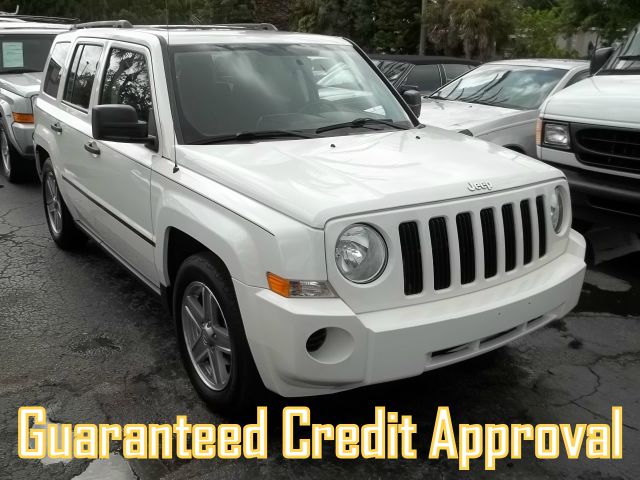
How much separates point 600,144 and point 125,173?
359cm

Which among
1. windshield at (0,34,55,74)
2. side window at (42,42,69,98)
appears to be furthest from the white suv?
windshield at (0,34,55,74)

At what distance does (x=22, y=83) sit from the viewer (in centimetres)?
856

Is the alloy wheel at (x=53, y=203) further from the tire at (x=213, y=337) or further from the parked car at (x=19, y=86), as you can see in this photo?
the tire at (x=213, y=337)

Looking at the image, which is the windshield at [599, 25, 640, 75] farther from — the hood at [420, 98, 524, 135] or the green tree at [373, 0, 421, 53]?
the green tree at [373, 0, 421, 53]

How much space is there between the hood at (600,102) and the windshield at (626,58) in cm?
19

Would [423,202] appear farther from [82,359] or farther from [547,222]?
[82,359]

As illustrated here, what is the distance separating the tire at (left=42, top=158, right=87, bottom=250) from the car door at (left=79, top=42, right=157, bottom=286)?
3.42ft

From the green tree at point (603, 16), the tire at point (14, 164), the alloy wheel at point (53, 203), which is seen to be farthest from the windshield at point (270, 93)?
the green tree at point (603, 16)

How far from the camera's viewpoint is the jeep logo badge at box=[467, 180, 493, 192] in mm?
3158

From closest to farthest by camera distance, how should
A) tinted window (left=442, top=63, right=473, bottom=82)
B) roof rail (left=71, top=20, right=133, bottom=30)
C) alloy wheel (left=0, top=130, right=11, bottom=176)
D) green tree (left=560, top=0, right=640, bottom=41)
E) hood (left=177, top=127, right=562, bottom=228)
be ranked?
hood (left=177, top=127, right=562, bottom=228) → roof rail (left=71, top=20, right=133, bottom=30) → alloy wheel (left=0, top=130, right=11, bottom=176) → tinted window (left=442, top=63, right=473, bottom=82) → green tree (left=560, top=0, right=640, bottom=41)

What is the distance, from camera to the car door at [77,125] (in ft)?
16.0

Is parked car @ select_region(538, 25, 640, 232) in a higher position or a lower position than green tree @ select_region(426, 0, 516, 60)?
lower

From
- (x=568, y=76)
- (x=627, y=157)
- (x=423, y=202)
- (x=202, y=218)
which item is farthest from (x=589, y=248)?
(x=202, y=218)

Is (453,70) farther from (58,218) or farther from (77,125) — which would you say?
(77,125)
